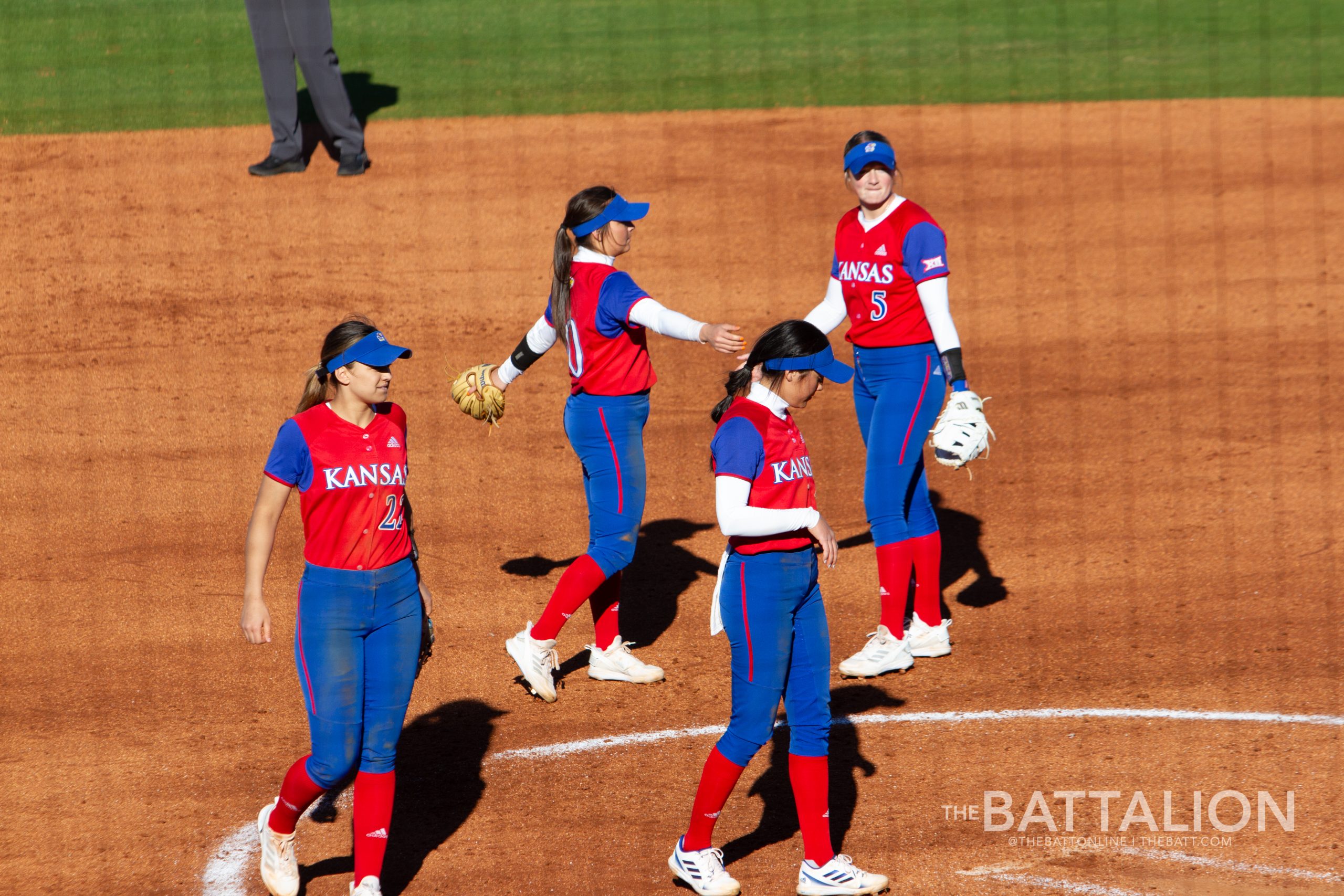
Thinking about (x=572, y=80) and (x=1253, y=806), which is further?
(x=572, y=80)

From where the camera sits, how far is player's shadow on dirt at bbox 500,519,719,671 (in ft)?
22.7

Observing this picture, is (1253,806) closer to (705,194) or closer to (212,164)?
(705,194)

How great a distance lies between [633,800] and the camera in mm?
5375

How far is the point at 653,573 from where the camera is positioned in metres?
7.54

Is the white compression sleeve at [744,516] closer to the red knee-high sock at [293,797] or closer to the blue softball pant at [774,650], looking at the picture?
the blue softball pant at [774,650]

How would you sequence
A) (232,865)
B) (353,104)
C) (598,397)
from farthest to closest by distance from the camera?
(353,104) < (598,397) < (232,865)

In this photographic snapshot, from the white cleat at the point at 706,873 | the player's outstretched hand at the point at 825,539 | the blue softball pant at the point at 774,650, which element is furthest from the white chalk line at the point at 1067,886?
the player's outstretched hand at the point at 825,539

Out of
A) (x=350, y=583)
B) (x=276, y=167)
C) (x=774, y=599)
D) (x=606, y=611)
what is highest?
(x=276, y=167)

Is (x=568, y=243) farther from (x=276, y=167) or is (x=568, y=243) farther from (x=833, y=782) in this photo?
(x=276, y=167)

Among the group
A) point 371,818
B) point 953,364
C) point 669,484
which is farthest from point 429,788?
point 669,484

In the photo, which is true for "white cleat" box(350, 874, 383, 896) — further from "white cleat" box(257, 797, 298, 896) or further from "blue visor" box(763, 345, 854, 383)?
"blue visor" box(763, 345, 854, 383)

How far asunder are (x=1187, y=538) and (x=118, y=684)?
5.80 metres

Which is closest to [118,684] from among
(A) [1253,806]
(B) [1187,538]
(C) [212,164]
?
(A) [1253,806]

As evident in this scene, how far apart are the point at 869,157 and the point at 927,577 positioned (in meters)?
2.00
